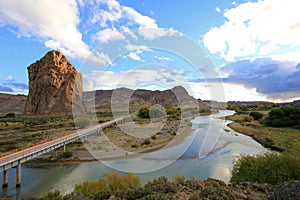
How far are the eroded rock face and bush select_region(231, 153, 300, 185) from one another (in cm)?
8129

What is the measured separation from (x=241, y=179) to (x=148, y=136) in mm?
→ 19157

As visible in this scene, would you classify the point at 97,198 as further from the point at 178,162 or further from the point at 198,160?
the point at 198,160

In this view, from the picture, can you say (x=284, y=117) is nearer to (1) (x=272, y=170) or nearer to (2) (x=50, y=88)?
(1) (x=272, y=170)

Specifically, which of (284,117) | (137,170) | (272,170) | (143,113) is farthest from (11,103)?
(272,170)

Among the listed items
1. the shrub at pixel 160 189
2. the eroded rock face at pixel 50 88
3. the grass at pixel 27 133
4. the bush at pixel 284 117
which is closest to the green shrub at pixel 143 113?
the grass at pixel 27 133

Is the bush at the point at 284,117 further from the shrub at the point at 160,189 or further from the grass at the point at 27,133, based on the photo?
the shrub at the point at 160,189

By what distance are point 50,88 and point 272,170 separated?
93.5 metres

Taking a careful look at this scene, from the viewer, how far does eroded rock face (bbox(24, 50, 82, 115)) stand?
86.8 metres

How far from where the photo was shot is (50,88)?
8888 centimetres

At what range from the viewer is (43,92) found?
293ft

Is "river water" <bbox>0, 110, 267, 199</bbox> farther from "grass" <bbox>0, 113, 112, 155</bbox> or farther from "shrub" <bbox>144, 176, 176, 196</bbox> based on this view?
"shrub" <bbox>144, 176, 176, 196</bbox>

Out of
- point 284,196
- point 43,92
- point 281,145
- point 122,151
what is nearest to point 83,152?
point 122,151

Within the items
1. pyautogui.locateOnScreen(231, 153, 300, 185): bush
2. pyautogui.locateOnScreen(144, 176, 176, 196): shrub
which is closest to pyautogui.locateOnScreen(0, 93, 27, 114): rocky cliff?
pyautogui.locateOnScreen(144, 176, 176, 196): shrub

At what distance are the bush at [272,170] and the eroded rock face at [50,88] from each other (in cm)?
8129
